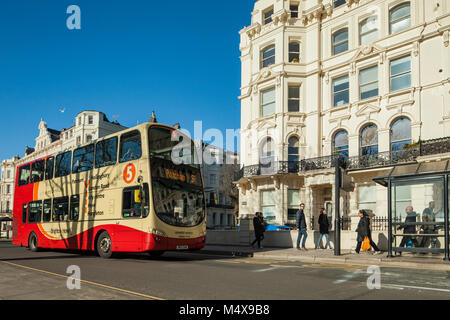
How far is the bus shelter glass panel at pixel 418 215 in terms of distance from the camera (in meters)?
13.0

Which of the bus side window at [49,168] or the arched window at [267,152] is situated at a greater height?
the arched window at [267,152]

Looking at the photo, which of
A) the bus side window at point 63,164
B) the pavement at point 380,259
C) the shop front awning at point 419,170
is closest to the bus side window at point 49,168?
the bus side window at point 63,164

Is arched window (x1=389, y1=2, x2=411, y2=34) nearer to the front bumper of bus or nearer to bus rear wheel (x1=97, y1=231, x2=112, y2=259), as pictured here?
the front bumper of bus

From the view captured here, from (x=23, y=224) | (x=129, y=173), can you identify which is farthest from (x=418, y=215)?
(x=23, y=224)

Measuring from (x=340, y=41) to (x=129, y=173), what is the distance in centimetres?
2028

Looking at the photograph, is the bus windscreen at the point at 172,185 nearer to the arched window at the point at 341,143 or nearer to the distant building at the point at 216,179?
the arched window at the point at 341,143

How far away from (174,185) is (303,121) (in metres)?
17.7

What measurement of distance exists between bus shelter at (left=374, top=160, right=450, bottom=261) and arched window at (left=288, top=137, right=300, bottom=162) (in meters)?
15.2

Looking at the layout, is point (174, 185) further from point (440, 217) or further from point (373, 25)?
point (373, 25)

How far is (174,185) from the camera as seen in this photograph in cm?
1380

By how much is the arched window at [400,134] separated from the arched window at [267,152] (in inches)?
330

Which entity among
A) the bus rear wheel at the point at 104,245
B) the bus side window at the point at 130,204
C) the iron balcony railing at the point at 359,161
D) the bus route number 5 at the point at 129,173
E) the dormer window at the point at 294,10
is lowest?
the bus rear wheel at the point at 104,245

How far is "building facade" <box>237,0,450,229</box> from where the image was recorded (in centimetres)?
2359

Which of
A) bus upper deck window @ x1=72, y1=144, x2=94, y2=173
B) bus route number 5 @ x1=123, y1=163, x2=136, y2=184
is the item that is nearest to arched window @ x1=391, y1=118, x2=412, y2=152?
bus route number 5 @ x1=123, y1=163, x2=136, y2=184
